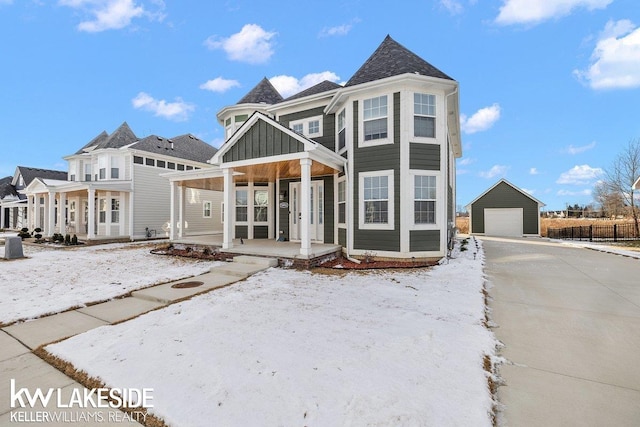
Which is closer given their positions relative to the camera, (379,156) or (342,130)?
(379,156)

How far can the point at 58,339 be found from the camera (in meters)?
3.44

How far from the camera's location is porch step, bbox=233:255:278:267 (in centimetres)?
769

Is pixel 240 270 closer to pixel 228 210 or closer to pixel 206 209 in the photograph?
pixel 228 210

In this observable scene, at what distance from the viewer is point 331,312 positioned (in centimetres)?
423

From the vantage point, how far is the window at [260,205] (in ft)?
A: 40.7

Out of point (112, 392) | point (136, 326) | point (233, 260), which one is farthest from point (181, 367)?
point (233, 260)

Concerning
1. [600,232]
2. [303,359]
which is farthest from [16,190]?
[600,232]

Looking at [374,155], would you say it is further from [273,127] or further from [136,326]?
[136,326]

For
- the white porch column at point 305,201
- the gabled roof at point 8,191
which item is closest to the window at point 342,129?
the white porch column at point 305,201

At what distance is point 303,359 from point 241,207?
1064 cm

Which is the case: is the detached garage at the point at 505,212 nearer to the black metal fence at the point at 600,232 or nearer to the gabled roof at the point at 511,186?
the gabled roof at the point at 511,186

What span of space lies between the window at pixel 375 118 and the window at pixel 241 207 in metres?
6.57

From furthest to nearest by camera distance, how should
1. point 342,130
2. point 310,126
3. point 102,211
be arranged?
point 102,211 → point 310,126 → point 342,130

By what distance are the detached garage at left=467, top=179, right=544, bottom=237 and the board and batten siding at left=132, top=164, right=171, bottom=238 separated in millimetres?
23195
